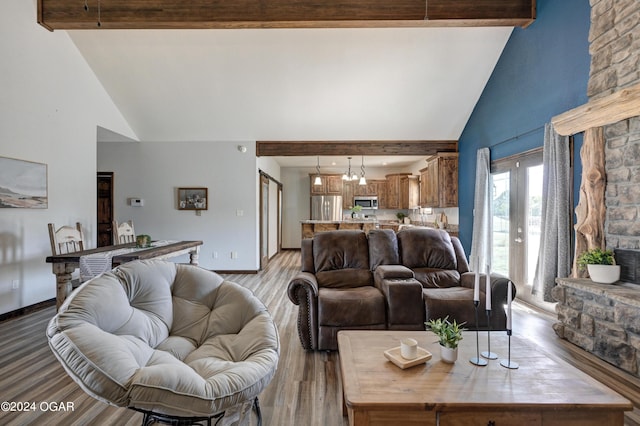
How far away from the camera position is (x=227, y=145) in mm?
5965

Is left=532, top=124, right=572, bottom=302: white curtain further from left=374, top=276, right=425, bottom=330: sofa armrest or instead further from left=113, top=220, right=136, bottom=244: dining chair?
left=113, top=220, right=136, bottom=244: dining chair

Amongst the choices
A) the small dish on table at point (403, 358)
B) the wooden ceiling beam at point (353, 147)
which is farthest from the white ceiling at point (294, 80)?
the small dish on table at point (403, 358)

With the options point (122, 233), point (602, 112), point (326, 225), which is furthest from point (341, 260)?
point (326, 225)

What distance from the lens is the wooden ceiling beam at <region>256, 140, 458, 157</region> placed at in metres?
6.06

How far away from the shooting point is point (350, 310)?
105 inches

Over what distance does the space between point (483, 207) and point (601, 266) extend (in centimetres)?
238

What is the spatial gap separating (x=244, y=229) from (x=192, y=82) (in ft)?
8.76

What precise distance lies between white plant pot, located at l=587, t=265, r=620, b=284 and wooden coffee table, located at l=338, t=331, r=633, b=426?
1485 mm

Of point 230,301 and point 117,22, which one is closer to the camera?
point 230,301

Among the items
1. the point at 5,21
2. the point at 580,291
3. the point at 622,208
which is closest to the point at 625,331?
the point at 580,291

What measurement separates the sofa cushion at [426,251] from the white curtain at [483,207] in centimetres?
175

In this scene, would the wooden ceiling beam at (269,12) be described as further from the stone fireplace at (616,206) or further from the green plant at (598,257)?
the green plant at (598,257)

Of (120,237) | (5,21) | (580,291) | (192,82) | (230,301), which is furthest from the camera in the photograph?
(192,82)

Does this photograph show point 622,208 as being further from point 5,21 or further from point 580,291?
point 5,21
